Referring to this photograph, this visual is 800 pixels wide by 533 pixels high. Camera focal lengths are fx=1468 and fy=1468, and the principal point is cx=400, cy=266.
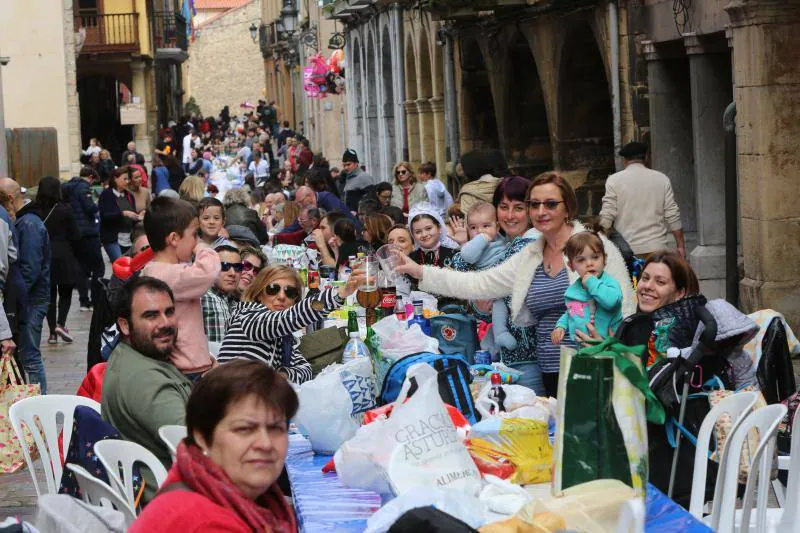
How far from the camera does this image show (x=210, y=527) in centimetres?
323

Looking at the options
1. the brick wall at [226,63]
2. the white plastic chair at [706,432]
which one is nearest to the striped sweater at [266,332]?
the white plastic chair at [706,432]

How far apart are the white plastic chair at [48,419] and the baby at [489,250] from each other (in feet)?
6.43

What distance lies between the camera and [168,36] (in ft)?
171

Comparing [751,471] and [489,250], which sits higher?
[489,250]

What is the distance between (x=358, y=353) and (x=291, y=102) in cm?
5258

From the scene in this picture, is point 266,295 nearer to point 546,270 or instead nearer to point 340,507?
point 546,270

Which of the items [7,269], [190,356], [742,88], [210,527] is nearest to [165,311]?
[190,356]

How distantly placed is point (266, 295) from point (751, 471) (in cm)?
270

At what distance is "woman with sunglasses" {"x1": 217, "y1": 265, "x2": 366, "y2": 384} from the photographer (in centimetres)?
643

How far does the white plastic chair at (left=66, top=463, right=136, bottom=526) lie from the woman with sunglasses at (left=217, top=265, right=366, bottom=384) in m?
1.64

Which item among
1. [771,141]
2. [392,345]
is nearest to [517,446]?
[392,345]

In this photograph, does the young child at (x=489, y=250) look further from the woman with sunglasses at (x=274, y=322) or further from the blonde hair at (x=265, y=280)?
the blonde hair at (x=265, y=280)

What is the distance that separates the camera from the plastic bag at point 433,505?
3.84 m

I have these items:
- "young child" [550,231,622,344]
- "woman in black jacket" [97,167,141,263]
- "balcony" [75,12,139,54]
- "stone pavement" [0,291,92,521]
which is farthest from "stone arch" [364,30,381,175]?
"young child" [550,231,622,344]
